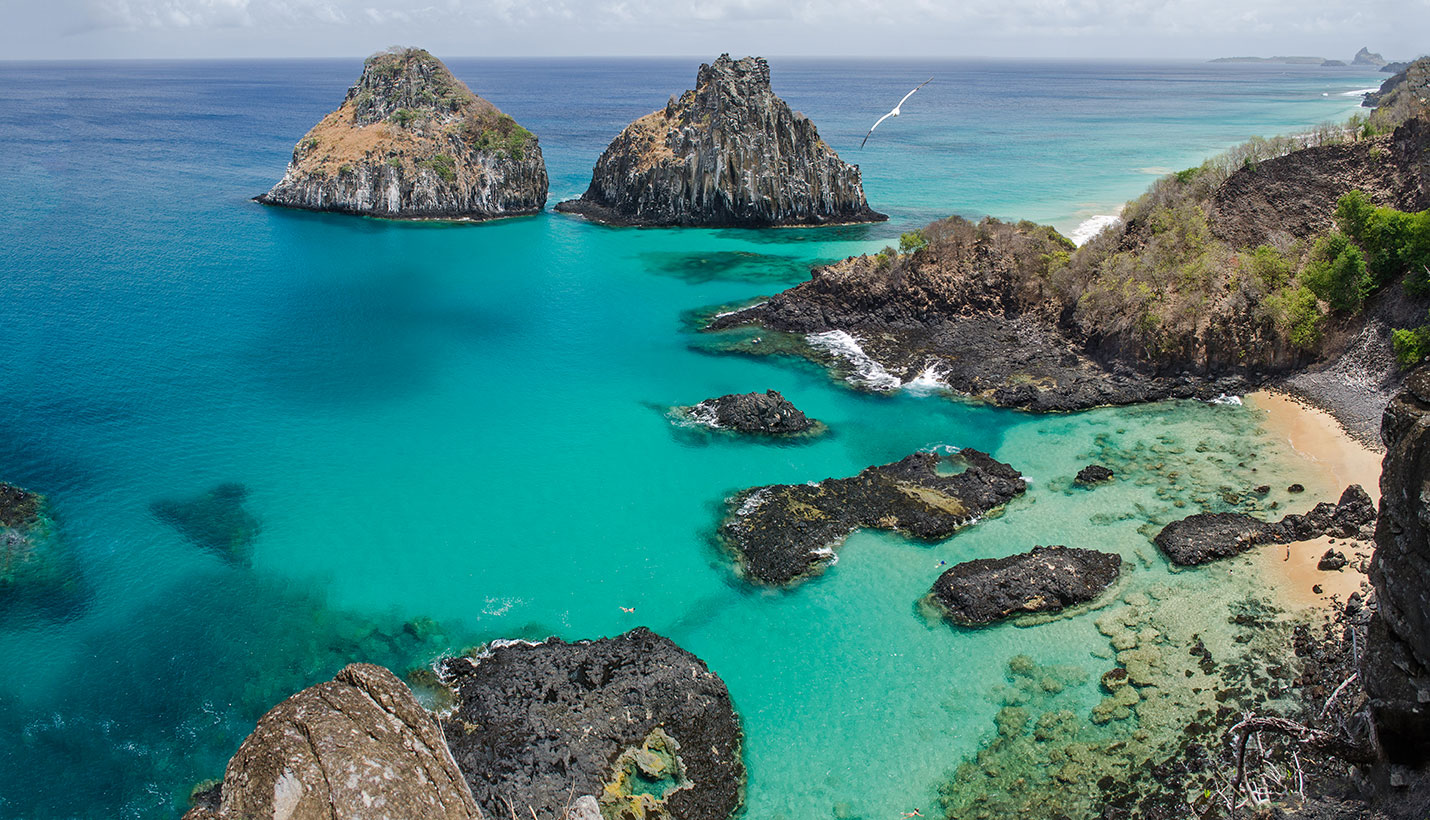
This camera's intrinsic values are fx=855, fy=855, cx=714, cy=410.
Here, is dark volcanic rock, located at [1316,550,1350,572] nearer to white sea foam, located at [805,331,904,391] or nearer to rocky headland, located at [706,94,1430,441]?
rocky headland, located at [706,94,1430,441]

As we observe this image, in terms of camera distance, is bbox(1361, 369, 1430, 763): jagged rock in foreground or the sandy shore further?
the sandy shore

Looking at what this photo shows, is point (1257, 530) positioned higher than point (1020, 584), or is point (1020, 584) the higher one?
point (1257, 530)

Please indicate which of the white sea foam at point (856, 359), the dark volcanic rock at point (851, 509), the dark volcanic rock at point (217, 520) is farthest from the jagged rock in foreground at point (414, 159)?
the dark volcanic rock at point (851, 509)

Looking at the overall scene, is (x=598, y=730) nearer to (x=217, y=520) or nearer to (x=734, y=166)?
(x=217, y=520)

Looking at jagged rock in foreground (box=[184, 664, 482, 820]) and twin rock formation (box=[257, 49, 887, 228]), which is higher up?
twin rock formation (box=[257, 49, 887, 228])

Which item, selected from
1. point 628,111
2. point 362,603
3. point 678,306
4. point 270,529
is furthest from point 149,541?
point 628,111

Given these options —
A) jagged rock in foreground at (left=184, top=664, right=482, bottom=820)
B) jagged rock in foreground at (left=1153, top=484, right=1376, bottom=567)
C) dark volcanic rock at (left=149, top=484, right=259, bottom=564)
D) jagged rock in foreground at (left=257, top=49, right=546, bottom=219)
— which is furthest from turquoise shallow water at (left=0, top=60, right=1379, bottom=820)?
jagged rock in foreground at (left=257, top=49, right=546, bottom=219)

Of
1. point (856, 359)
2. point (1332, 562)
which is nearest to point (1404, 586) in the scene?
point (1332, 562)
